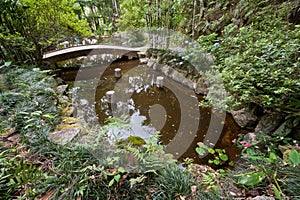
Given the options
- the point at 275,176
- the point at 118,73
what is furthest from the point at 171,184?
the point at 118,73

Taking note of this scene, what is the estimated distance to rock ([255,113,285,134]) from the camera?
2.33 meters

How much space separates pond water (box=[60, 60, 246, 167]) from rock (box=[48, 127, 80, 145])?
0.64m

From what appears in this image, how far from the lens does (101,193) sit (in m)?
1.31

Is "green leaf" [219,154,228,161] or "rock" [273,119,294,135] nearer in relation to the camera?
"rock" [273,119,294,135]

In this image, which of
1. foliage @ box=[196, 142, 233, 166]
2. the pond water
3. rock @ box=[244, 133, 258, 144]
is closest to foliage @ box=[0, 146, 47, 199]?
the pond water

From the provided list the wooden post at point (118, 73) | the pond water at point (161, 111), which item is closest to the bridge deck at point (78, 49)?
the pond water at point (161, 111)

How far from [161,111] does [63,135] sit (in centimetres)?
212

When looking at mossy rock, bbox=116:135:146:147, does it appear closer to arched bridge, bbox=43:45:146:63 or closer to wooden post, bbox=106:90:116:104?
wooden post, bbox=106:90:116:104

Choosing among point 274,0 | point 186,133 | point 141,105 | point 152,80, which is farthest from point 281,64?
point 152,80

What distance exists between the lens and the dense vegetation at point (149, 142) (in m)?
1.33

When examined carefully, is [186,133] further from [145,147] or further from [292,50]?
[292,50]

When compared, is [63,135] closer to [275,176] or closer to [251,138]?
[275,176]

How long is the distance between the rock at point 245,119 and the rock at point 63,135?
2.81 meters

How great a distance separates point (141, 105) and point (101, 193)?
262cm
